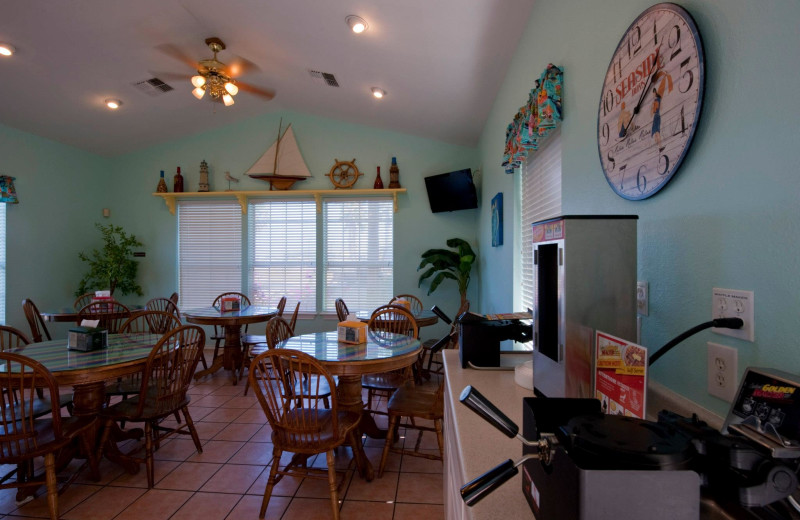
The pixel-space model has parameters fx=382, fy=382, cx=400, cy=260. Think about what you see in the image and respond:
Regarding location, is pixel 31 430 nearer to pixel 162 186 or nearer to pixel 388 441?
pixel 388 441

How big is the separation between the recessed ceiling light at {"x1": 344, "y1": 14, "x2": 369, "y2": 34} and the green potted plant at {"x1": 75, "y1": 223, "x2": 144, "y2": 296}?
4477 mm

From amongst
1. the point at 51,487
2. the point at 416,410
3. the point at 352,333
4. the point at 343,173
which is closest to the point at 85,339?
the point at 51,487

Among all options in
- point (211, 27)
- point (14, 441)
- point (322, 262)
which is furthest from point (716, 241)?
point (322, 262)

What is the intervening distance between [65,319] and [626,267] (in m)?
5.31

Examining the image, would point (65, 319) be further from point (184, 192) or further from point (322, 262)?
point (322, 262)

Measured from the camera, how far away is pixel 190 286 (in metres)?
5.71

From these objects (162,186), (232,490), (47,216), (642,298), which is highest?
(162,186)

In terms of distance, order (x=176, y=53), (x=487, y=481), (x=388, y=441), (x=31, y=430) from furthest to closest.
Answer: (x=176, y=53) → (x=388, y=441) → (x=31, y=430) → (x=487, y=481)

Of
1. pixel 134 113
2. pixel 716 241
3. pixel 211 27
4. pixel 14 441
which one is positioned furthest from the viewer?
pixel 134 113

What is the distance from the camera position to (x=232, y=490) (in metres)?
2.26

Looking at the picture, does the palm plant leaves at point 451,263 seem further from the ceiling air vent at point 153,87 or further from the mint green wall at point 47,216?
the mint green wall at point 47,216

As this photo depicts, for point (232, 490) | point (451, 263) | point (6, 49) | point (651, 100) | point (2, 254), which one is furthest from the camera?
point (451, 263)

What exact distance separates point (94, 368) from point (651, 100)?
2.84 metres

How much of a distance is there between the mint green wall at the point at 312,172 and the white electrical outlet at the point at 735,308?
4.36 meters
